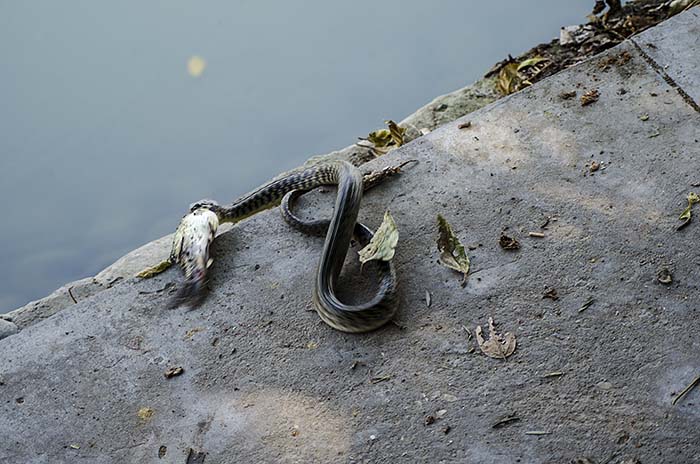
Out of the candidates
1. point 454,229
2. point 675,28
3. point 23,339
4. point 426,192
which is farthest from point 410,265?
point 675,28

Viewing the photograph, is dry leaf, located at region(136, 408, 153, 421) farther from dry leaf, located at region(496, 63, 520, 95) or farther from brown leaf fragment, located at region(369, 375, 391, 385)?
dry leaf, located at region(496, 63, 520, 95)

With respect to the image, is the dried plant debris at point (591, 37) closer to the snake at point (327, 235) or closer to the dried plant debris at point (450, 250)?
the snake at point (327, 235)

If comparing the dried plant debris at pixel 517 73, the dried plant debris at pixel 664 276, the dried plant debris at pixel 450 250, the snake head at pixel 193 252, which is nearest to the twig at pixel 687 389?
the dried plant debris at pixel 664 276

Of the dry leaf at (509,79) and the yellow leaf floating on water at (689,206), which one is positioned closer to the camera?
the yellow leaf floating on water at (689,206)

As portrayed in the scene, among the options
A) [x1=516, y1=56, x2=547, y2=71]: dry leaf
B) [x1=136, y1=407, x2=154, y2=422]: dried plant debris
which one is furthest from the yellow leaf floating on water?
[x1=136, y1=407, x2=154, y2=422]: dried plant debris

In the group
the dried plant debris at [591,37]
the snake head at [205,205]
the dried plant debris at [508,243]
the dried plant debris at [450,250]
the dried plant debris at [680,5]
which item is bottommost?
the dried plant debris at [508,243]

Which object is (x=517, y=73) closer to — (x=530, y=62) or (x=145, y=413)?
(x=530, y=62)

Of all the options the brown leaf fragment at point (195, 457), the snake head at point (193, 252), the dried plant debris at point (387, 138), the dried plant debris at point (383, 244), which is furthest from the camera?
the dried plant debris at point (387, 138)

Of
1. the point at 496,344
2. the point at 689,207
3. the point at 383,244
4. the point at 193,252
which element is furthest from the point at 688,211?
the point at 193,252
